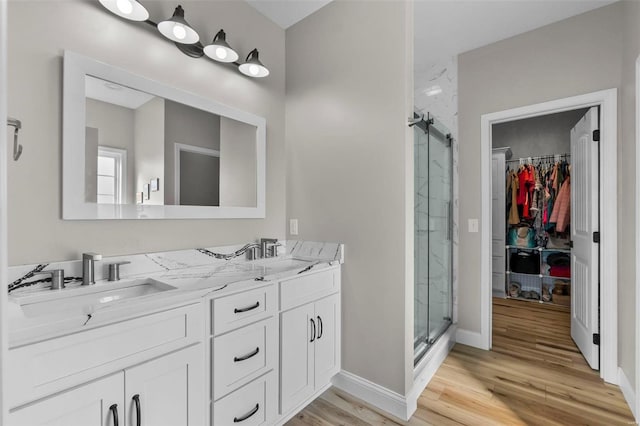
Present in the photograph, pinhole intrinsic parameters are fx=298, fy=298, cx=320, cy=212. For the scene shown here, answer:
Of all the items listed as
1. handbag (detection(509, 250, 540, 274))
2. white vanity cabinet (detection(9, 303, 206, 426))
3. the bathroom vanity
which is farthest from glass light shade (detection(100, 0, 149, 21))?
handbag (detection(509, 250, 540, 274))

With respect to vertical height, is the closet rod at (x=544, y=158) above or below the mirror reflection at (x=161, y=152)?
above

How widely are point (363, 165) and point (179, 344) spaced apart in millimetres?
1427

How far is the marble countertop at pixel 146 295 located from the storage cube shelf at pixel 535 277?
353cm

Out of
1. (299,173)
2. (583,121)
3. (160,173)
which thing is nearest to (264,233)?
(299,173)

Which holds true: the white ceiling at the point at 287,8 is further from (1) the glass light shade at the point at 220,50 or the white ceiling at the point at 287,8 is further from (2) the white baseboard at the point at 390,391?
(2) the white baseboard at the point at 390,391

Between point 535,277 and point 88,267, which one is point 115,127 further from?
point 535,277

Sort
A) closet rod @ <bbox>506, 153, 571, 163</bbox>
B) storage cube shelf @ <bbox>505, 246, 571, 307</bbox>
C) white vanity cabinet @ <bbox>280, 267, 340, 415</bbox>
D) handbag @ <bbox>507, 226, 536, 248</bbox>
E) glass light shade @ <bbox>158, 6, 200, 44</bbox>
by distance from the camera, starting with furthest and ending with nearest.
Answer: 1. handbag @ <bbox>507, 226, 536, 248</bbox>
2. closet rod @ <bbox>506, 153, 571, 163</bbox>
3. storage cube shelf @ <bbox>505, 246, 571, 307</bbox>
4. white vanity cabinet @ <bbox>280, 267, 340, 415</bbox>
5. glass light shade @ <bbox>158, 6, 200, 44</bbox>

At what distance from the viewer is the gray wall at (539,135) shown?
4160mm

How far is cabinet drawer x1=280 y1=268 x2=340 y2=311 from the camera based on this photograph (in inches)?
66.7

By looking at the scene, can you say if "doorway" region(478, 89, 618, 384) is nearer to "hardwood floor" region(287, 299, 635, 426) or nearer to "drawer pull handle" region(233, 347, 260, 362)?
Result: "hardwood floor" region(287, 299, 635, 426)

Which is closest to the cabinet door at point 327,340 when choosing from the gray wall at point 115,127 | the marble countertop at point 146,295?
the marble countertop at point 146,295

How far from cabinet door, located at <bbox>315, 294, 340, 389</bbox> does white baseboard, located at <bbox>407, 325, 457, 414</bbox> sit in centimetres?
51

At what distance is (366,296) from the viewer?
198cm

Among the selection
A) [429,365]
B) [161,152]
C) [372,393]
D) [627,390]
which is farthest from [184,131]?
[627,390]
